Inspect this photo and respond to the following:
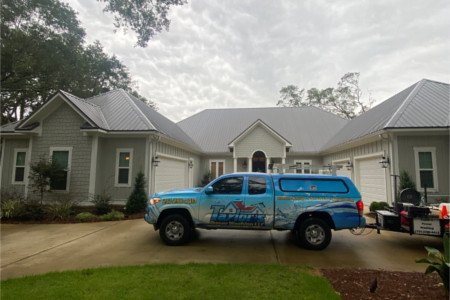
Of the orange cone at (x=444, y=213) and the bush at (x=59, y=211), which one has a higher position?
the orange cone at (x=444, y=213)

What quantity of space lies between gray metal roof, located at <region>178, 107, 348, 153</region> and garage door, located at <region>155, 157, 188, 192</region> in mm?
4489

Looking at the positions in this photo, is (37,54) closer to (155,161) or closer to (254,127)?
(155,161)

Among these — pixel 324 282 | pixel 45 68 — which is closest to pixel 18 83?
pixel 45 68

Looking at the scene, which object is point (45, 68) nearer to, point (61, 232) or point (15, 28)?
point (15, 28)

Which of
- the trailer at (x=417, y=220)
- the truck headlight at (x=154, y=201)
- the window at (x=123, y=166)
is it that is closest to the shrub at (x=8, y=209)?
the window at (x=123, y=166)

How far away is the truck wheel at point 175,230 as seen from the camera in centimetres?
668

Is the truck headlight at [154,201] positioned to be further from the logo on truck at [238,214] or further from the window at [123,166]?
the window at [123,166]

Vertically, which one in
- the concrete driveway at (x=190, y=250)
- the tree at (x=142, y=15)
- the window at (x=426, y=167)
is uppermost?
the tree at (x=142, y=15)

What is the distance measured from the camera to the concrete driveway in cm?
554

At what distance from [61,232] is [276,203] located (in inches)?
283

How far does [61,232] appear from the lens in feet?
27.5

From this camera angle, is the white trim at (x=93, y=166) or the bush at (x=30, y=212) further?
the white trim at (x=93, y=166)

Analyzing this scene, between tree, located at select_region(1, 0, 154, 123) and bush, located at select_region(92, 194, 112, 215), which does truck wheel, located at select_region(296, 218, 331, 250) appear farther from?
tree, located at select_region(1, 0, 154, 123)

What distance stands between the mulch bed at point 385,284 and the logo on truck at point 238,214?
1.95 metres
